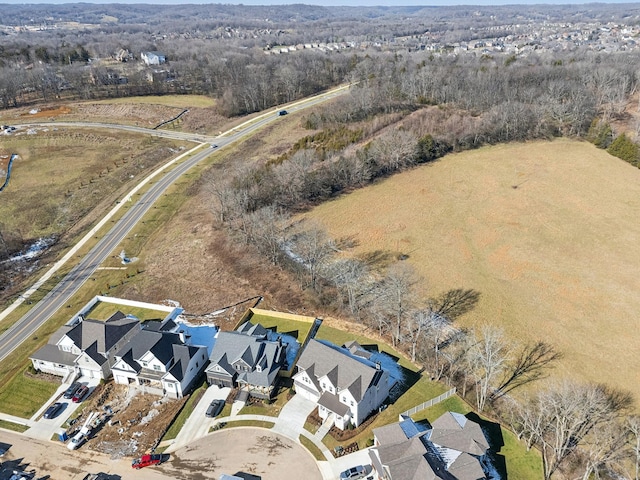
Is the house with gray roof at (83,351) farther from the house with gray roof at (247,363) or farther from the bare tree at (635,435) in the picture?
the bare tree at (635,435)

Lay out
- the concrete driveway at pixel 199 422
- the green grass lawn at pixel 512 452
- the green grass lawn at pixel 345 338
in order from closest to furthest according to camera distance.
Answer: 1. the green grass lawn at pixel 512 452
2. the concrete driveway at pixel 199 422
3. the green grass lawn at pixel 345 338

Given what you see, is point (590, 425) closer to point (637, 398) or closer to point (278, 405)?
point (637, 398)

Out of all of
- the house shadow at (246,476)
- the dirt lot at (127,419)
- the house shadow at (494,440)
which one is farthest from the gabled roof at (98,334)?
the house shadow at (494,440)

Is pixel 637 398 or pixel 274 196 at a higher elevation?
pixel 274 196

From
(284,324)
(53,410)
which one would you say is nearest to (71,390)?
(53,410)

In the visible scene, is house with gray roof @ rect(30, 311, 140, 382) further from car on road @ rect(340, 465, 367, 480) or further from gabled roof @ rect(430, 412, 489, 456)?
gabled roof @ rect(430, 412, 489, 456)

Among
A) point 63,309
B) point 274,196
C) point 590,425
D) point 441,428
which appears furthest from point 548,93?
point 63,309

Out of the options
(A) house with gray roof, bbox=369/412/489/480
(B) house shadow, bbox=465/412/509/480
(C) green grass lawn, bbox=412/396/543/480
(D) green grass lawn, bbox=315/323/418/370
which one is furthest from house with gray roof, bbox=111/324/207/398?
(B) house shadow, bbox=465/412/509/480
